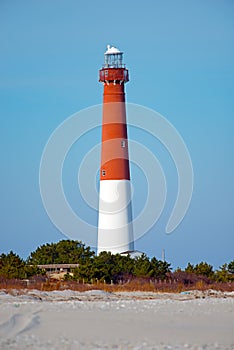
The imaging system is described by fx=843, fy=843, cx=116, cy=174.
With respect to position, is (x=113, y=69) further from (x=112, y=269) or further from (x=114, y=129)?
(x=112, y=269)

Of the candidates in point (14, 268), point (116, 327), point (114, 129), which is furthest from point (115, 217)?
point (116, 327)

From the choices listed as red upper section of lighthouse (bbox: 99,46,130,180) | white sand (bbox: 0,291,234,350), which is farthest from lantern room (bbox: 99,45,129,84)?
white sand (bbox: 0,291,234,350)

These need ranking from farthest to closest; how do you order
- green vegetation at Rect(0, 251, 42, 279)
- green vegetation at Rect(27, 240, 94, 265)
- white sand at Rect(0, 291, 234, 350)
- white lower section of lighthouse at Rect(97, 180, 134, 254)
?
green vegetation at Rect(27, 240, 94, 265), white lower section of lighthouse at Rect(97, 180, 134, 254), green vegetation at Rect(0, 251, 42, 279), white sand at Rect(0, 291, 234, 350)

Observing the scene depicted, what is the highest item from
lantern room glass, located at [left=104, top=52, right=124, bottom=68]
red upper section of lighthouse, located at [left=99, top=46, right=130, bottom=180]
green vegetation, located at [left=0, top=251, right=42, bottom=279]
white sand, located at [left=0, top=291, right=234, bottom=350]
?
lantern room glass, located at [left=104, top=52, right=124, bottom=68]

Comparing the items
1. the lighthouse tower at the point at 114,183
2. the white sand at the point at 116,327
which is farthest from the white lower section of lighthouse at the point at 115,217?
the white sand at the point at 116,327

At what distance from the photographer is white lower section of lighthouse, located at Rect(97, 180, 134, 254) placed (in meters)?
38.7

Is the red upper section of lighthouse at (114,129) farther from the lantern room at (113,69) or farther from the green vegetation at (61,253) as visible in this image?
the green vegetation at (61,253)

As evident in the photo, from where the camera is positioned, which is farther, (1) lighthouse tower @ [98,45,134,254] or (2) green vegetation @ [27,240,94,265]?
(2) green vegetation @ [27,240,94,265]

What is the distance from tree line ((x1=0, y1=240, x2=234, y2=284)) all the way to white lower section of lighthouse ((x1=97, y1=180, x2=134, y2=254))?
1021 millimetres

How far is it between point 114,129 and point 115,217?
4.10m

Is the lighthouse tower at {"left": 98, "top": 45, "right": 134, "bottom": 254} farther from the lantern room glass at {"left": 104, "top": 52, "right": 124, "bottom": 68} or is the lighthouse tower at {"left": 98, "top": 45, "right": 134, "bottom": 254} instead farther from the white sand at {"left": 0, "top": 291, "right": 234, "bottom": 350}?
the white sand at {"left": 0, "top": 291, "right": 234, "bottom": 350}

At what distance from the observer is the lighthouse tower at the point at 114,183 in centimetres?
3875

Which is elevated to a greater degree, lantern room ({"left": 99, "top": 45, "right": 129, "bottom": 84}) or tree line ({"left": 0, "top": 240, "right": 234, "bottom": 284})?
lantern room ({"left": 99, "top": 45, "right": 129, "bottom": 84})

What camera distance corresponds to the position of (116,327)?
47.3 feet
